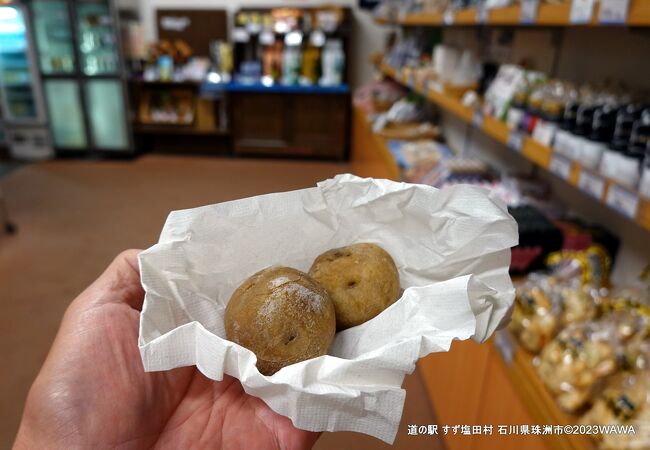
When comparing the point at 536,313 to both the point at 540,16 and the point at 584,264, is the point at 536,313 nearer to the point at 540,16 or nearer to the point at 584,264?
the point at 584,264

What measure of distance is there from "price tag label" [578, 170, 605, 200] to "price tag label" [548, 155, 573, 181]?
2.1 inches

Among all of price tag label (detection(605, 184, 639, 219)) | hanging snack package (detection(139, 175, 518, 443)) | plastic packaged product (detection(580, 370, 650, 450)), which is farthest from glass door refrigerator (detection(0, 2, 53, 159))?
plastic packaged product (detection(580, 370, 650, 450))

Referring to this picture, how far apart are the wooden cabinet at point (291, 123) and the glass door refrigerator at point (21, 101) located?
192 cm

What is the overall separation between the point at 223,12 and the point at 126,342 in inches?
196

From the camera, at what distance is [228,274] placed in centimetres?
100

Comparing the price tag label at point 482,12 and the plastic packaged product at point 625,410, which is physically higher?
the price tag label at point 482,12

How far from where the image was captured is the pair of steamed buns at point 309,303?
2.70ft

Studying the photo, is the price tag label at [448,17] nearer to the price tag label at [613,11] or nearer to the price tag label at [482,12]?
the price tag label at [482,12]

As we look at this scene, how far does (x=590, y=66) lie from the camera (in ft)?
5.96

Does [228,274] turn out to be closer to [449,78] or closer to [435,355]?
[435,355]

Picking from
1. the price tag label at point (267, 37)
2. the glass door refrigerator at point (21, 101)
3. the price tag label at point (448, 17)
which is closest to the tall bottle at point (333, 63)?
the price tag label at point (267, 37)

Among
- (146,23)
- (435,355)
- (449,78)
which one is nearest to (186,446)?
(435,355)

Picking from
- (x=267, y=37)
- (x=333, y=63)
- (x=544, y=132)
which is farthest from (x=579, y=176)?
(x=267, y=37)

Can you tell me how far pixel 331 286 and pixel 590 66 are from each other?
1457 millimetres
